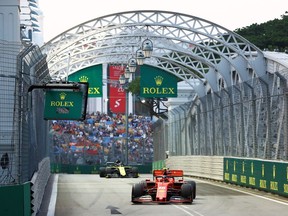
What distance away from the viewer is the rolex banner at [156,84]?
151 feet

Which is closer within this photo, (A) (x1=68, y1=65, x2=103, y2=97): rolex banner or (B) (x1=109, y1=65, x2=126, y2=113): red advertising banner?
(A) (x1=68, y1=65, x2=103, y2=97): rolex banner

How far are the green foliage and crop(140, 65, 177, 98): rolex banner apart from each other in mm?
25252

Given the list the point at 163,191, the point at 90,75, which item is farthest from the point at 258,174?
the point at 90,75

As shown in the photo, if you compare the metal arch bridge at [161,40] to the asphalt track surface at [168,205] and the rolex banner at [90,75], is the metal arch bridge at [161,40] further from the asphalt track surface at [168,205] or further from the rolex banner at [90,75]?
the asphalt track surface at [168,205]

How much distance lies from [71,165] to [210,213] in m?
45.4

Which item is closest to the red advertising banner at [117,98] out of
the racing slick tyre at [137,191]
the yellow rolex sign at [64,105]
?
the yellow rolex sign at [64,105]

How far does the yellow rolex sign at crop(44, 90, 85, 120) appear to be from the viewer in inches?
878

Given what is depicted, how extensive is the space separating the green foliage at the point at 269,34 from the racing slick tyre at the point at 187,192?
51.0 m

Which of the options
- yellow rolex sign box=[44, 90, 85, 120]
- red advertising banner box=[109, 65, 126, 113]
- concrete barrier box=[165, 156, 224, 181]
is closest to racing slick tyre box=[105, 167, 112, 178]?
concrete barrier box=[165, 156, 224, 181]

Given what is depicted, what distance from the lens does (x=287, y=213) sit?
1767cm

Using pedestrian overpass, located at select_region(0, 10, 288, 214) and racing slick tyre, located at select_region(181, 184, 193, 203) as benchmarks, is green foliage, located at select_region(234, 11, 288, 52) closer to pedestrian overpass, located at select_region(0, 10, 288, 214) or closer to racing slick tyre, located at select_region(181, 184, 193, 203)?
pedestrian overpass, located at select_region(0, 10, 288, 214)

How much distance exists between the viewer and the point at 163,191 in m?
20.9

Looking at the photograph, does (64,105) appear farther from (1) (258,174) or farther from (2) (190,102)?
(2) (190,102)

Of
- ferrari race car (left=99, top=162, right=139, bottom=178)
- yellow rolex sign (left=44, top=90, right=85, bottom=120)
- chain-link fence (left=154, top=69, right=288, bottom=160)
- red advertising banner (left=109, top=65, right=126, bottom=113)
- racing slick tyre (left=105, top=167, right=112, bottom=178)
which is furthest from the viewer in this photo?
red advertising banner (left=109, top=65, right=126, bottom=113)
